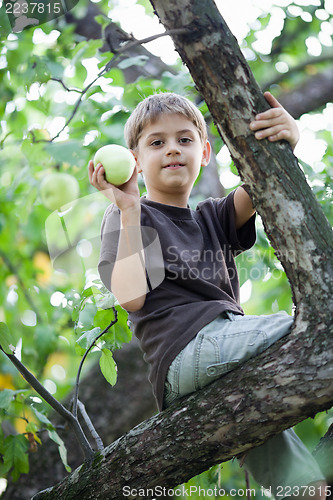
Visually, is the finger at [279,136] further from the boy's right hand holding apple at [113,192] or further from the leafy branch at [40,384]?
the leafy branch at [40,384]

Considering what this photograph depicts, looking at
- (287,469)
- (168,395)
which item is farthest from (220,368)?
(287,469)

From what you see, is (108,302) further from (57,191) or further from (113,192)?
(57,191)

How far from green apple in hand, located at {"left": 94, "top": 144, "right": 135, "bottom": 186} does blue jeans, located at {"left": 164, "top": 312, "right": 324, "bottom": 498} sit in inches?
19.1

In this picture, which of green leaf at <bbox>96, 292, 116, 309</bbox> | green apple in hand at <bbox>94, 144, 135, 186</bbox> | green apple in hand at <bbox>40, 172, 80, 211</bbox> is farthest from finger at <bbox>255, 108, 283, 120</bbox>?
green apple in hand at <bbox>40, 172, 80, 211</bbox>

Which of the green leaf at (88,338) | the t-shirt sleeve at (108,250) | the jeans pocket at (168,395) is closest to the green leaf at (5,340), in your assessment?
the green leaf at (88,338)

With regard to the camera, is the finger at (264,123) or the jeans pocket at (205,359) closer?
the finger at (264,123)

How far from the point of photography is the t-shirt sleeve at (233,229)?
1.94 metres

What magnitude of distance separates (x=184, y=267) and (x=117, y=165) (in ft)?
1.25

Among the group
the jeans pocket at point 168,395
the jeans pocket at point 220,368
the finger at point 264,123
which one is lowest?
the jeans pocket at point 168,395

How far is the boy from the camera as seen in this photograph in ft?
4.93

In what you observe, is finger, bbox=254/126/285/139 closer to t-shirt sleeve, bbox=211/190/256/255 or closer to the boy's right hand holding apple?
the boy's right hand holding apple

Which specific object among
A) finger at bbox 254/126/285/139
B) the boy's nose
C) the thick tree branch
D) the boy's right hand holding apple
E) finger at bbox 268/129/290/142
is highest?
the boy's nose

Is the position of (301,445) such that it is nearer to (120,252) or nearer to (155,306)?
(155,306)

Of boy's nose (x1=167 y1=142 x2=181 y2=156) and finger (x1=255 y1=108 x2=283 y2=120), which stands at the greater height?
boy's nose (x1=167 y1=142 x2=181 y2=156)
